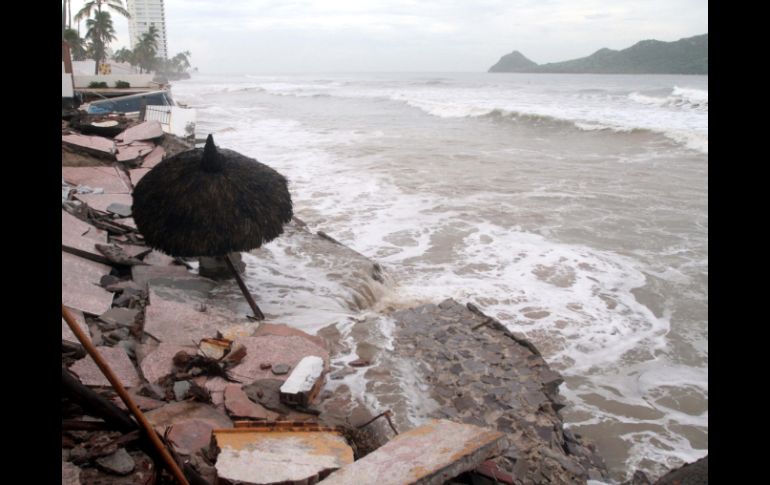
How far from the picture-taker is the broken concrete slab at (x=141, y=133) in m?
10.1

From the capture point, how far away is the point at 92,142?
9008mm

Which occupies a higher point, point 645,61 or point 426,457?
point 645,61

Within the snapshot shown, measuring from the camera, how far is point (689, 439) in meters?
4.05

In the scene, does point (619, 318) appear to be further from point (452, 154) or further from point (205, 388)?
point (452, 154)

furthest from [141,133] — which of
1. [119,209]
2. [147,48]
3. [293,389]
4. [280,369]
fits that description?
[147,48]

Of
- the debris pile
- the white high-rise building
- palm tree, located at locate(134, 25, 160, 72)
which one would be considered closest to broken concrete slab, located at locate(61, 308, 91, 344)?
the debris pile

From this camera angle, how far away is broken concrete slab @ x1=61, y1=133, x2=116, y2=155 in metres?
8.63

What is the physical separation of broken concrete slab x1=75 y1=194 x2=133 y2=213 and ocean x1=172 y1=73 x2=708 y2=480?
2.08 metres

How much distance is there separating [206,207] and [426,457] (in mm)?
3178

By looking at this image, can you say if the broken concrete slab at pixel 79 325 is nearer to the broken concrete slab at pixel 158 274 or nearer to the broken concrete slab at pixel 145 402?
the broken concrete slab at pixel 145 402

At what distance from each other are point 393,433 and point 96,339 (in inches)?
88.0

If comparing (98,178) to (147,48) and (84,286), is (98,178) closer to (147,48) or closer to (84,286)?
(84,286)

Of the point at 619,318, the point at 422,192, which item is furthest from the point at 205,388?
the point at 422,192

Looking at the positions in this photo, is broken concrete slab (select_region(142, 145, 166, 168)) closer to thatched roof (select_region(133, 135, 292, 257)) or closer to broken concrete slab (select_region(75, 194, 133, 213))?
broken concrete slab (select_region(75, 194, 133, 213))
